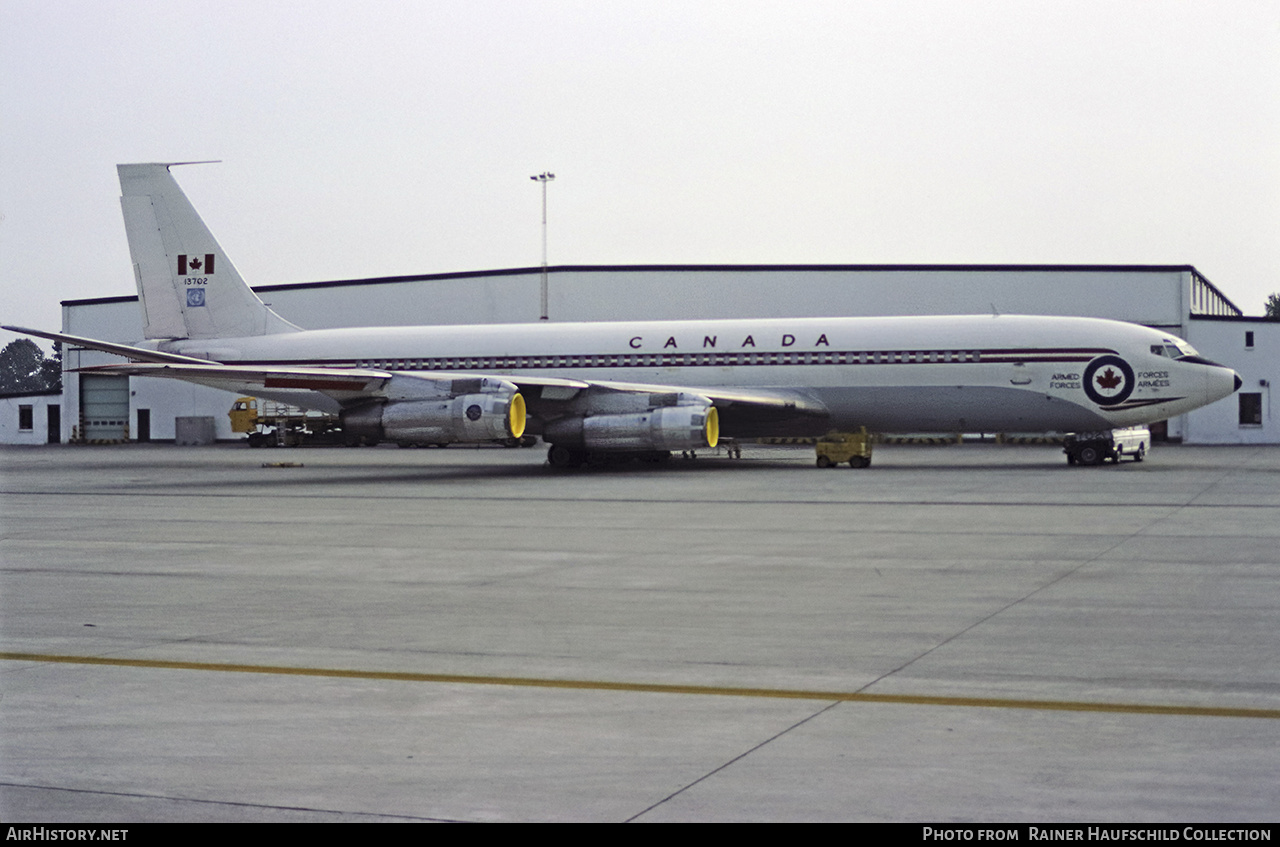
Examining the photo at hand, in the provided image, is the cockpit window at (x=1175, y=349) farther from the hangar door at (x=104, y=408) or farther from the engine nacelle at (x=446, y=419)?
the hangar door at (x=104, y=408)

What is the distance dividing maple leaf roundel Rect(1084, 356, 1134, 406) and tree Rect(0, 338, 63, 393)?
127 meters

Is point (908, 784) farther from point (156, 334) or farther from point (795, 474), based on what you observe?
point (156, 334)

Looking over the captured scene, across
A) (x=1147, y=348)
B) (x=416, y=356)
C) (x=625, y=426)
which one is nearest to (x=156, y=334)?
(x=416, y=356)

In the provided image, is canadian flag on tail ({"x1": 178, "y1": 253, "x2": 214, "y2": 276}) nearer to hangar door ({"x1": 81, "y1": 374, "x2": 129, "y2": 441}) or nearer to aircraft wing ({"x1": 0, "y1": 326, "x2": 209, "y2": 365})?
aircraft wing ({"x1": 0, "y1": 326, "x2": 209, "y2": 365})

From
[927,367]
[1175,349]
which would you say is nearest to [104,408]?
[927,367]

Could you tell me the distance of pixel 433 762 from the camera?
6.20m

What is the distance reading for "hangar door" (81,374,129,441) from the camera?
68438 mm

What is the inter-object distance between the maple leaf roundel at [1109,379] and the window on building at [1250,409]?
25430 millimetres

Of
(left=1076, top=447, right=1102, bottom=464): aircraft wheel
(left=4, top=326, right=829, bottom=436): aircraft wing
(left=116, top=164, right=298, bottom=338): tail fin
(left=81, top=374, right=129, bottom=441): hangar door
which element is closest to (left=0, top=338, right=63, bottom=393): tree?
(left=81, top=374, right=129, bottom=441): hangar door

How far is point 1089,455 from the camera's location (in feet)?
114

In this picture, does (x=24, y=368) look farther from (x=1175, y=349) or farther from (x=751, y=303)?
(x=1175, y=349)

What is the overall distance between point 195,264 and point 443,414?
540 inches

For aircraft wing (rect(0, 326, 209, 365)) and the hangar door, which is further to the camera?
the hangar door

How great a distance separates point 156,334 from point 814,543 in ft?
103
